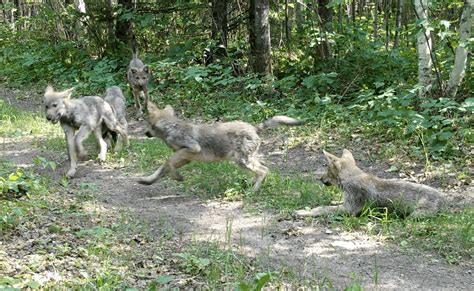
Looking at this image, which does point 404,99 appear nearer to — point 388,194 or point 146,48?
point 388,194

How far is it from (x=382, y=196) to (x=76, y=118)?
17.3ft

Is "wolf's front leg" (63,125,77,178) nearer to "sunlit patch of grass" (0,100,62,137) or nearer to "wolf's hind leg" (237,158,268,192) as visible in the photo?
"sunlit patch of grass" (0,100,62,137)

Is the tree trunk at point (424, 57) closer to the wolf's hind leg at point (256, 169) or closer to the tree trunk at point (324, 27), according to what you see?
the tree trunk at point (324, 27)

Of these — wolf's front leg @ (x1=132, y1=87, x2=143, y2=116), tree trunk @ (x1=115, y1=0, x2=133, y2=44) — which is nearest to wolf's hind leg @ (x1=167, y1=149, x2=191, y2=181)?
wolf's front leg @ (x1=132, y1=87, x2=143, y2=116)

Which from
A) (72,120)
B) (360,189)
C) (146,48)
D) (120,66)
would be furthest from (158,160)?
(146,48)

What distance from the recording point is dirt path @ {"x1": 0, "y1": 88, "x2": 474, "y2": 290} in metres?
5.45

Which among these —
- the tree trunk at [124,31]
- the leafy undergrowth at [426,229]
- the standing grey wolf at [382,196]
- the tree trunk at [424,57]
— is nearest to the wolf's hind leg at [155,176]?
the standing grey wolf at [382,196]

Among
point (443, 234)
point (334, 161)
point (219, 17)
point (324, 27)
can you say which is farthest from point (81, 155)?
point (219, 17)

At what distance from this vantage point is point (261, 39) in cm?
1445

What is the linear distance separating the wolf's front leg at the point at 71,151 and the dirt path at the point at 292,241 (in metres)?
0.20

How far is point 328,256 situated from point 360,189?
148cm

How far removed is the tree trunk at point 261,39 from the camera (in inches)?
561

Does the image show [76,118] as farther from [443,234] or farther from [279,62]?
[279,62]

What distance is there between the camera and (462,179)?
8.56 metres
